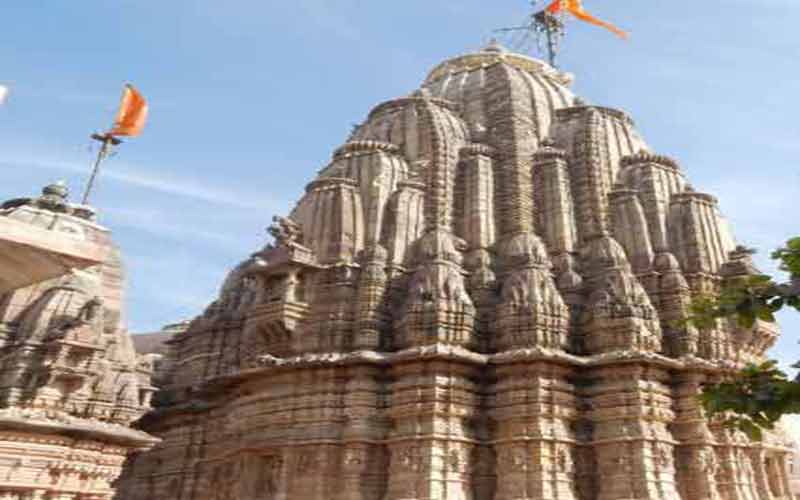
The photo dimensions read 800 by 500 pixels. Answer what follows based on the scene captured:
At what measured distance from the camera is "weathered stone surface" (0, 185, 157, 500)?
661 inches

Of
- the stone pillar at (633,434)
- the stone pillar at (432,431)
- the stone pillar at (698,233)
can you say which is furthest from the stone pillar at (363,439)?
the stone pillar at (698,233)

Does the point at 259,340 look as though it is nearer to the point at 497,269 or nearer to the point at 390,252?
the point at 390,252

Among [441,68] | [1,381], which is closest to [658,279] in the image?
[441,68]

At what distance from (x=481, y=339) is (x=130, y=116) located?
17.6 metres

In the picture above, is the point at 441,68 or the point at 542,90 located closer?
the point at 542,90

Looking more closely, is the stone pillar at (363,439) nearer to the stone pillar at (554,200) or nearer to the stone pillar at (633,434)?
the stone pillar at (633,434)

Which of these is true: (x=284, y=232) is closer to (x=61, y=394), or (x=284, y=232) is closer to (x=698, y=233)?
(x=61, y=394)

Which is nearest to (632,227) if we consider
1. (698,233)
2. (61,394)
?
(698,233)

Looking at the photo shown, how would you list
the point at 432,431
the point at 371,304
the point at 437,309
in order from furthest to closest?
the point at 371,304
the point at 437,309
the point at 432,431

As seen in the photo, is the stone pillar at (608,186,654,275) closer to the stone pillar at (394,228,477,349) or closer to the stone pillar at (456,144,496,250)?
the stone pillar at (456,144,496,250)

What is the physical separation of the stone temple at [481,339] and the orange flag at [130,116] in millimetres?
9023

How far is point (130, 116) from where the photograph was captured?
28375 mm

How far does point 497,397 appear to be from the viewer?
19047 millimetres

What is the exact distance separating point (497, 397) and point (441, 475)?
2.81 metres
